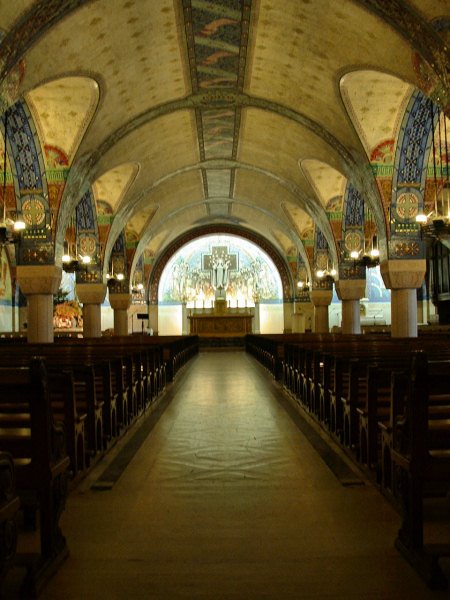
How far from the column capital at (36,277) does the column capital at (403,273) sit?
28.0 feet

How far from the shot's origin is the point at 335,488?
4.93 m

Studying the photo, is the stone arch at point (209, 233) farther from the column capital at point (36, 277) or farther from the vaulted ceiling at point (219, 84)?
the column capital at point (36, 277)

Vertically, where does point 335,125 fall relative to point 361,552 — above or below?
above

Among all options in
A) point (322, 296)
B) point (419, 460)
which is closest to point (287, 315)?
point (322, 296)

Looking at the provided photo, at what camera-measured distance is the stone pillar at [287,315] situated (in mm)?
38125

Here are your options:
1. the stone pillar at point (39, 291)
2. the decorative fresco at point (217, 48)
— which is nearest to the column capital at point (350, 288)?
the decorative fresco at point (217, 48)

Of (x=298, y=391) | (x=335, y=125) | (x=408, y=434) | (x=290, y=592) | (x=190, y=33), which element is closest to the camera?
(x=290, y=592)

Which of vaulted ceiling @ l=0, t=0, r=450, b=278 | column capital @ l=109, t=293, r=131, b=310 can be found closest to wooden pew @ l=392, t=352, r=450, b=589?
vaulted ceiling @ l=0, t=0, r=450, b=278

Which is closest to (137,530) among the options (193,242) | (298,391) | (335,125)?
(298,391)

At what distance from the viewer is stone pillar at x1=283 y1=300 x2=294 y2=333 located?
38.1 m

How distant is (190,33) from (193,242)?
26582 mm

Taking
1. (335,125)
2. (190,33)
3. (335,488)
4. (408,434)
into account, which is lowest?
(335,488)

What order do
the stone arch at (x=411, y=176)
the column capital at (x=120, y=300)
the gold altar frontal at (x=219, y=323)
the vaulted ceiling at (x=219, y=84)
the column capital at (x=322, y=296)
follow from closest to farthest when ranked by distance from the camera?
1. the vaulted ceiling at (x=219, y=84)
2. the stone arch at (x=411, y=176)
3. the column capital at (x=120, y=300)
4. the column capital at (x=322, y=296)
5. the gold altar frontal at (x=219, y=323)

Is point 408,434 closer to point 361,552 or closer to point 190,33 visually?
point 361,552
